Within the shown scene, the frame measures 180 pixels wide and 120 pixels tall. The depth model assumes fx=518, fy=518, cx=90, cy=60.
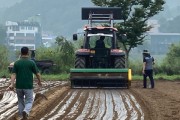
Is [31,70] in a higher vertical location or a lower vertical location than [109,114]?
higher

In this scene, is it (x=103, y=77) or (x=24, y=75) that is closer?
(x=24, y=75)

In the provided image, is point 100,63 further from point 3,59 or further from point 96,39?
point 3,59

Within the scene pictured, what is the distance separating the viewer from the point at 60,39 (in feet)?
145

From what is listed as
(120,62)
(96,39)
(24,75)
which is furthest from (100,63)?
(24,75)

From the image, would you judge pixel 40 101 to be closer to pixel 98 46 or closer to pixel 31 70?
pixel 31 70

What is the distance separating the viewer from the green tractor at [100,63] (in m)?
22.2

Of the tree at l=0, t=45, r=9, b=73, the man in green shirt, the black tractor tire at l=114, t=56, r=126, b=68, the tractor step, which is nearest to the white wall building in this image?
the tree at l=0, t=45, r=9, b=73

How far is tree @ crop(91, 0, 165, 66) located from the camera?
36.6 metres

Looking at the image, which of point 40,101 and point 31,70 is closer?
→ point 31,70

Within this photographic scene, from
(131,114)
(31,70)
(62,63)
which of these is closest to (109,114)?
(131,114)

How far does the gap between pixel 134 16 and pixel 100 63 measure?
46.6ft

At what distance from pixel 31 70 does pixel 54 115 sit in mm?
1615

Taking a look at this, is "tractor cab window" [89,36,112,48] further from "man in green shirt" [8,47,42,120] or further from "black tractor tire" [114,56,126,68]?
"man in green shirt" [8,47,42,120]

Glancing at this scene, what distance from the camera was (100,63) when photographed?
2378 cm
